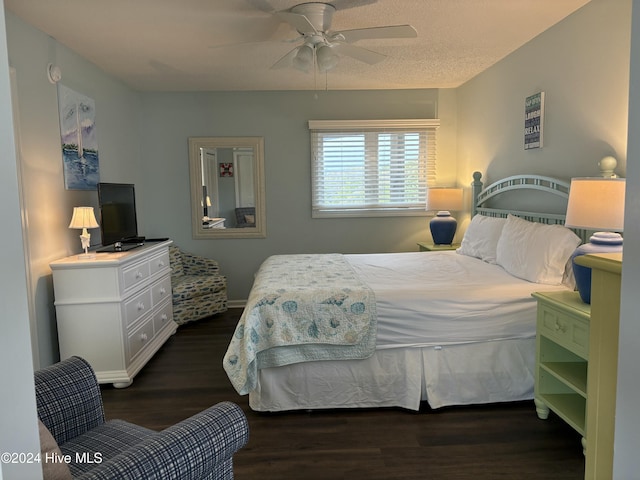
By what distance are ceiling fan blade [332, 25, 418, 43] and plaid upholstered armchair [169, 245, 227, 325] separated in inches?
113

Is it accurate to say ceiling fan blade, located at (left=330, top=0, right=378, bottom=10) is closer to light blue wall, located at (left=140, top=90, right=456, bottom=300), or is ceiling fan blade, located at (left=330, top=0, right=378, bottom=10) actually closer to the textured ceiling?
→ the textured ceiling

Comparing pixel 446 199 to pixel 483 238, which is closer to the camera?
pixel 483 238

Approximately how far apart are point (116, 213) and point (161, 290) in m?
0.78

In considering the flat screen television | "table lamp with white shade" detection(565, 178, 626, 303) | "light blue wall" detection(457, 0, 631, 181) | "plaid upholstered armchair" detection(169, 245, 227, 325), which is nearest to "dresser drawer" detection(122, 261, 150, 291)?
the flat screen television

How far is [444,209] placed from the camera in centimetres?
477

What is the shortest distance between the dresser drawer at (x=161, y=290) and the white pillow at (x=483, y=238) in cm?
276

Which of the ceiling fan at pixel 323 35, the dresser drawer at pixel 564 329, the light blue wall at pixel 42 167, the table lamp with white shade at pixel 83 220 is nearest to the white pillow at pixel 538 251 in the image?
the dresser drawer at pixel 564 329

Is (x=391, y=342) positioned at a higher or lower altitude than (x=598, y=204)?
lower

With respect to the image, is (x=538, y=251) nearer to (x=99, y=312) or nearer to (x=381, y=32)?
(x=381, y=32)

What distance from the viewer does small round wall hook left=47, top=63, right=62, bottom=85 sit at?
10.6 feet

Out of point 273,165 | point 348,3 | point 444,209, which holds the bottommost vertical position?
point 444,209

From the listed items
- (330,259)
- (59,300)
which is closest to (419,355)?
(330,259)

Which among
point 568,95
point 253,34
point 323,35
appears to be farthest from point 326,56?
point 568,95

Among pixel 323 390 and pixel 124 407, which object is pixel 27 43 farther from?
pixel 323 390
